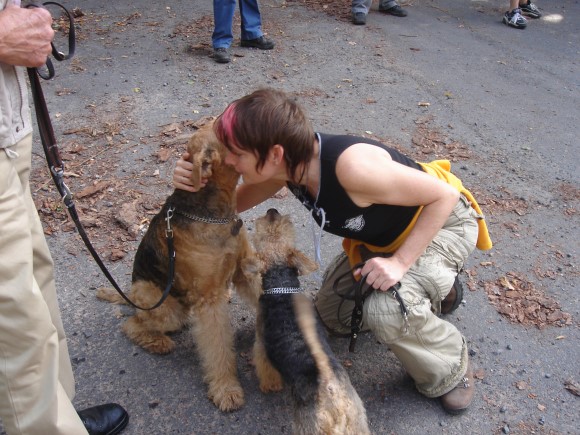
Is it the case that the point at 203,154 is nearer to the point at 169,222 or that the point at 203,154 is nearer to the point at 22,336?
the point at 169,222

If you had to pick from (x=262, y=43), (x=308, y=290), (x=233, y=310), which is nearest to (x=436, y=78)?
(x=262, y=43)

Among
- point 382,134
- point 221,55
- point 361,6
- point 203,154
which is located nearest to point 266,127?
point 203,154

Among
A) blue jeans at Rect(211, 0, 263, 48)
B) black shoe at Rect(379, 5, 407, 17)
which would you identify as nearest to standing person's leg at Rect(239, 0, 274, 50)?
blue jeans at Rect(211, 0, 263, 48)

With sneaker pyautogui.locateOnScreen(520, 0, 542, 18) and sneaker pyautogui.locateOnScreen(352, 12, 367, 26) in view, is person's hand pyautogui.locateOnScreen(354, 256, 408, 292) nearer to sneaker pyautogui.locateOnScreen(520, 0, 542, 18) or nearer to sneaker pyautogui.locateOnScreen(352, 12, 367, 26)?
sneaker pyautogui.locateOnScreen(352, 12, 367, 26)

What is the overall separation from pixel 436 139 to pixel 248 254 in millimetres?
3075

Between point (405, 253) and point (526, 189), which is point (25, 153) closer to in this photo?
point (405, 253)

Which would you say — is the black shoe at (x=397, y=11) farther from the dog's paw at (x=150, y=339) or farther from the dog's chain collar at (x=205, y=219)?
the dog's paw at (x=150, y=339)

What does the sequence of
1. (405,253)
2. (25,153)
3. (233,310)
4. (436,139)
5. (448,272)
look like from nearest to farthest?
(25,153) → (405,253) → (448,272) → (233,310) → (436,139)

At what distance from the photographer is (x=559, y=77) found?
6.91 metres

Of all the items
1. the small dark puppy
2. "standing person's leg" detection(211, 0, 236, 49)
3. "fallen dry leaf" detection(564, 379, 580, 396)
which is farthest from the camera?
"standing person's leg" detection(211, 0, 236, 49)

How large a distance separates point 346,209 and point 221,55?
4.52 m

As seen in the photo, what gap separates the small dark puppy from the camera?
Result: 216cm

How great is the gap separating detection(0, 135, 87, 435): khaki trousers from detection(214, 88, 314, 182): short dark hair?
87cm

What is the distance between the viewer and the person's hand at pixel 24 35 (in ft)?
5.75
